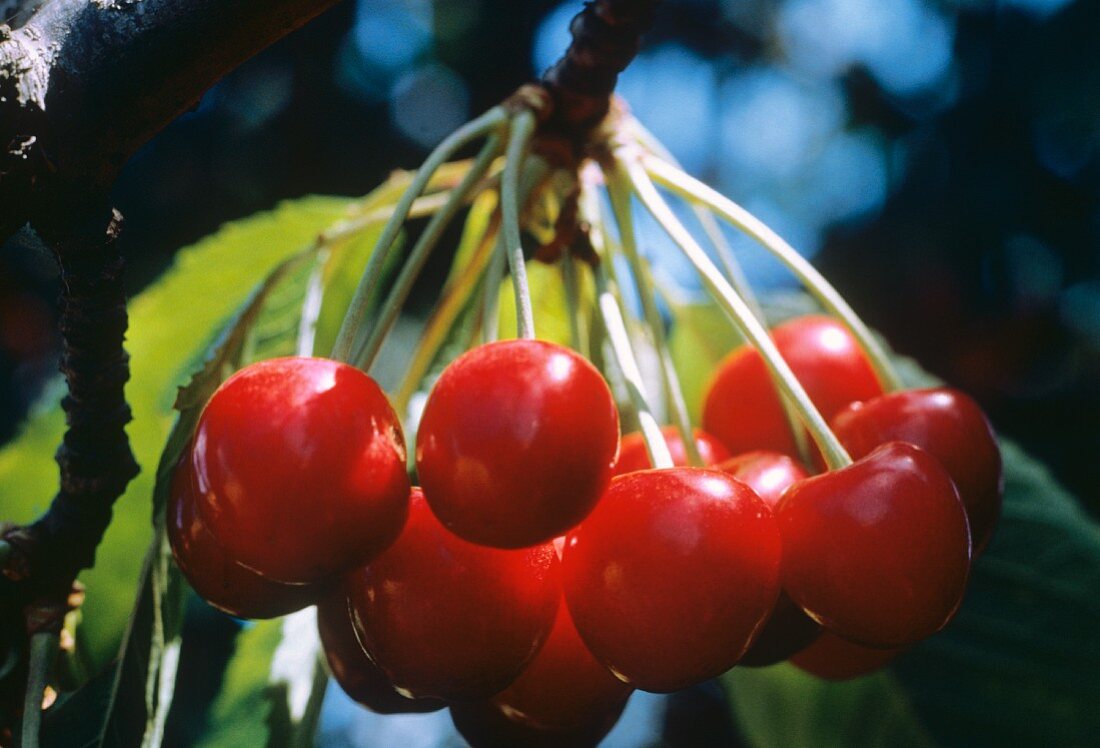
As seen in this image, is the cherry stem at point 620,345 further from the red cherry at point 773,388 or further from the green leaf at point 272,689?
the green leaf at point 272,689

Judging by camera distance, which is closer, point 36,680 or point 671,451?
point 36,680

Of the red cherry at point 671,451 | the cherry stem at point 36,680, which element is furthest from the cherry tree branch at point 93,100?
the red cherry at point 671,451

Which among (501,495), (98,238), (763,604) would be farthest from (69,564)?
(763,604)

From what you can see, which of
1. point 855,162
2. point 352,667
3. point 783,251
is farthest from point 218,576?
point 855,162

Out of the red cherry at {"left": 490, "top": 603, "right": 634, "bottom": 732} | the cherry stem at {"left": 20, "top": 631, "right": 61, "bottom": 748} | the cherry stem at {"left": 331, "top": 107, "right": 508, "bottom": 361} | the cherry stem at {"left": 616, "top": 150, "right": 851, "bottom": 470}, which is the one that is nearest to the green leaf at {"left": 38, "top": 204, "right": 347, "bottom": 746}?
the cherry stem at {"left": 20, "top": 631, "right": 61, "bottom": 748}

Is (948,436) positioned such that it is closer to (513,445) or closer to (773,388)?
(773,388)

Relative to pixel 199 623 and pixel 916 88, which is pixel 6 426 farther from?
pixel 916 88
